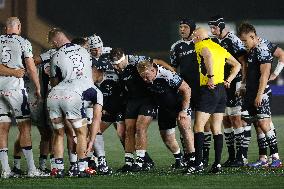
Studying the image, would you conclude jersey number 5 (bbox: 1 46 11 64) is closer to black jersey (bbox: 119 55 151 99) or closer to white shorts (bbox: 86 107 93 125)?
white shorts (bbox: 86 107 93 125)

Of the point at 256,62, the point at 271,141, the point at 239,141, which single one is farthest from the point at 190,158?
the point at 256,62

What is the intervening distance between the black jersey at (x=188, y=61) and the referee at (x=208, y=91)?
1.16 meters

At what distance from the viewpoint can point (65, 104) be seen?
11812mm

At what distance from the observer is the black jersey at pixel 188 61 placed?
13.3 meters

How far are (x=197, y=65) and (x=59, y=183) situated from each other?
292 centimetres

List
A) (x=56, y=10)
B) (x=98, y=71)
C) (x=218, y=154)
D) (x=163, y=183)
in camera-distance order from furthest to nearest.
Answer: (x=56, y=10) < (x=98, y=71) < (x=218, y=154) < (x=163, y=183)

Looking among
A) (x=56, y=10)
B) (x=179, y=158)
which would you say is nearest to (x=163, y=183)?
(x=179, y=158)

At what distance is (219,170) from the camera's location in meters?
12.2

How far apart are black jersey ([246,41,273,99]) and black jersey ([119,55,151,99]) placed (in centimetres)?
129

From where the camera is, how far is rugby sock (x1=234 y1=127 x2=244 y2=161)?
1323cm

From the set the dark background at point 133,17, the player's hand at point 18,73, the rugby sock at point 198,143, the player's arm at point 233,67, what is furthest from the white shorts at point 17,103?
the dark background at point 133,17

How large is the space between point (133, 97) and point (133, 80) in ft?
0.78

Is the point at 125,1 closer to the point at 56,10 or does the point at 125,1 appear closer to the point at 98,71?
the point at 56,10

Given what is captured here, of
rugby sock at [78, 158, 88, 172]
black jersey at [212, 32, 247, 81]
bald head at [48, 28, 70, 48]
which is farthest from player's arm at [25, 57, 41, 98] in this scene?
black jersey at [212, 32, 247, 81]
